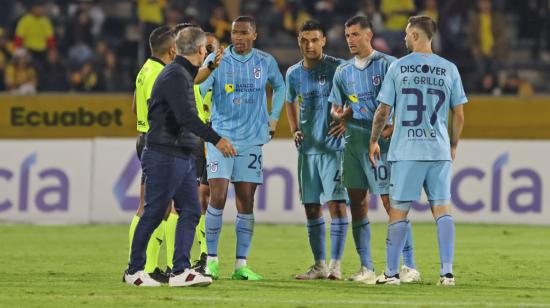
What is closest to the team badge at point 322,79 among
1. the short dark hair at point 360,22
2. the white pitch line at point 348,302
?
the short dark hair at point 360,22

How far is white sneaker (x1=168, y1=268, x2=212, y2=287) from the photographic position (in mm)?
10297

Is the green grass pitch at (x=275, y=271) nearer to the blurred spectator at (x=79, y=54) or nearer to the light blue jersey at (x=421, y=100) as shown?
the light blue jersey at (x=421, y=100)

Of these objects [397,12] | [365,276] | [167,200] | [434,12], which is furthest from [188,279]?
[397,12]

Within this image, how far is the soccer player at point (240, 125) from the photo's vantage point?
11758 millimetres

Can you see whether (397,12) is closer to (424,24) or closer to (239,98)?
(239,98)

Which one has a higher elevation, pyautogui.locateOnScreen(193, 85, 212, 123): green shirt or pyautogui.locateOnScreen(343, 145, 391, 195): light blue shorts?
pyautogui.locateOnScreen(193, 85, 212, 123): green shirt

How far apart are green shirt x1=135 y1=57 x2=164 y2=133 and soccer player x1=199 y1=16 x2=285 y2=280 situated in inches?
28.0

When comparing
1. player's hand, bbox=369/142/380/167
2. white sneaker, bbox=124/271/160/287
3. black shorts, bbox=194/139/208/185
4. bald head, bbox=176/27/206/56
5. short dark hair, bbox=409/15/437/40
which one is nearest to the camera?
bald head, bbox=176/27/206/56

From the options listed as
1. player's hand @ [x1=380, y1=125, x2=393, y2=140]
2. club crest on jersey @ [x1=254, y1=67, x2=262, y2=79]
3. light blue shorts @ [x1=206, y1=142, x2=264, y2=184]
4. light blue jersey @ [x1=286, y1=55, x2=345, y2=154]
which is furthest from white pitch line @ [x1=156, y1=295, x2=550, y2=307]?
club crest on jersey @ [x1=254, y1=67, x2=262, y2=79]

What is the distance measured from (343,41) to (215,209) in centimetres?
1171

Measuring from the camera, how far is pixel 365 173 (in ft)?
37.5

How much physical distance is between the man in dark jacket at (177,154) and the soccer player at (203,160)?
1.42 meters

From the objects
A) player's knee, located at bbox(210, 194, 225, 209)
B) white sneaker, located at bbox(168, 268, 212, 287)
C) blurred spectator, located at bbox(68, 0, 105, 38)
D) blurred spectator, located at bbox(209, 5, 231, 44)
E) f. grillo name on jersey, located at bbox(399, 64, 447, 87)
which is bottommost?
white sneaker, located at bbox(168, 268, 212, 287)

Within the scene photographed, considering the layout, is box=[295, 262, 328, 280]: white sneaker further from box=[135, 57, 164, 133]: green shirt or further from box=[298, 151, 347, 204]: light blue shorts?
box=[135, 57, 164, 133]: green shirt
